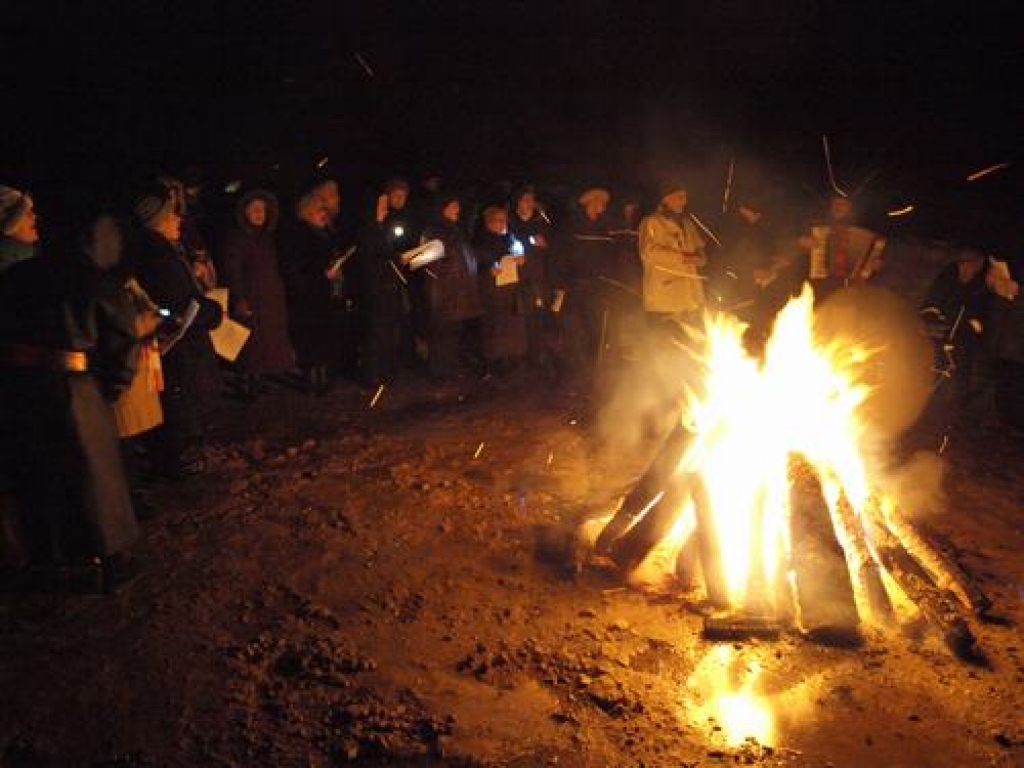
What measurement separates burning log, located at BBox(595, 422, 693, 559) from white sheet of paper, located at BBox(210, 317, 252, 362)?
448cm

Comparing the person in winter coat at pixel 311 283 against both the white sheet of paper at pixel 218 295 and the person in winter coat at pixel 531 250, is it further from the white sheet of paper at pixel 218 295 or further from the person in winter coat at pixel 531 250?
the person in winter coat at pixel 531 250

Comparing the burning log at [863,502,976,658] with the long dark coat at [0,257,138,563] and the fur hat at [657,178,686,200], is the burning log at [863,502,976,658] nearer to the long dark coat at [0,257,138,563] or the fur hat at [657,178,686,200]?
the long dark coat at [0,257,138,563]

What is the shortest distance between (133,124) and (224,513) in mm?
10296

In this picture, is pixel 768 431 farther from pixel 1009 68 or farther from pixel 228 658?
pixel 1009 68

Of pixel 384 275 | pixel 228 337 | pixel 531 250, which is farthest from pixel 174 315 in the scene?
pixel 531 250

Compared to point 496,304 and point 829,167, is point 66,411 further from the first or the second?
point 829,167

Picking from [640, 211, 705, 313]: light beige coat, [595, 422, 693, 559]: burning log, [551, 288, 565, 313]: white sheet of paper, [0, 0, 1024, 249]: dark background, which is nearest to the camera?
[595, 422, 693, 559]: burning log

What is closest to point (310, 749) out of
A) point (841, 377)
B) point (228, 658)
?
point (228, 658)

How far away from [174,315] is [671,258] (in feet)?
18.4

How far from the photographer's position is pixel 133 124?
13.9 m

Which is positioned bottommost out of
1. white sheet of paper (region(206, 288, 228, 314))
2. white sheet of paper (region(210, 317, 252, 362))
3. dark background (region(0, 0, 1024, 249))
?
white sheet of paper (region(210, 317, 252, 362))

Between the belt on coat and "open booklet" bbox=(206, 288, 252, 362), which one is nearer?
the belt on coat

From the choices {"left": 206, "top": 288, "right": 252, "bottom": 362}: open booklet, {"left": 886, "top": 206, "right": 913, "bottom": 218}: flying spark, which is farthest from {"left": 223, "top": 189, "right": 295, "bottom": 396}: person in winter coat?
{"left": 886, "top": 206, "right": 913, "bottom": 218}: flying spark

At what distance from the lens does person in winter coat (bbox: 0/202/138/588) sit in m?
4.74
